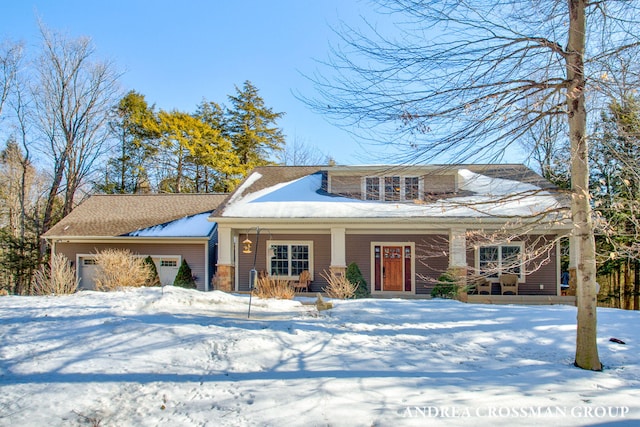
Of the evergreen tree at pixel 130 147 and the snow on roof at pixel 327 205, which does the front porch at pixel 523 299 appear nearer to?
the snow on roof at pixel 327 205

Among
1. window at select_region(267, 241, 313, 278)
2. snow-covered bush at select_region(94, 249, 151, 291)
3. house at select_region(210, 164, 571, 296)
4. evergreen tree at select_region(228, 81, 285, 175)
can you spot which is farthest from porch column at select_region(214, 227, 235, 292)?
evergreen tree at select_region(228, 81, 285, 175)

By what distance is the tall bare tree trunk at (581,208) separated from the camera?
5.43 metres

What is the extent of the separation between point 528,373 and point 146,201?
17614mm

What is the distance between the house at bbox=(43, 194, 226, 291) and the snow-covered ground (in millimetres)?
7395

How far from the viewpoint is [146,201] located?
61.4ft

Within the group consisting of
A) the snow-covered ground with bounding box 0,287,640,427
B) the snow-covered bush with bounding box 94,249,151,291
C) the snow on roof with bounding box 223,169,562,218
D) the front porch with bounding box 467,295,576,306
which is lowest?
the front porch with bounding box 467,295,576,306

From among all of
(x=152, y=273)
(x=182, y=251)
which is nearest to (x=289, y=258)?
(x=182, y=251)

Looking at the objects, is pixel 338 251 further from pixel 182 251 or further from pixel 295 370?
pixel 295 370

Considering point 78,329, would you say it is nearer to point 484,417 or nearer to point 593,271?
point 484,417

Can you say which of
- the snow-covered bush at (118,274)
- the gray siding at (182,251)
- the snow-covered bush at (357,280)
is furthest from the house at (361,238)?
the snow-covered bush at (118,274)

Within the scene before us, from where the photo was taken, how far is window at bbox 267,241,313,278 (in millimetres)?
14765

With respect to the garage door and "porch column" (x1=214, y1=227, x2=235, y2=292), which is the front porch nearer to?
"porch column" (x1=214, y1=227, x2=235, y2=292)

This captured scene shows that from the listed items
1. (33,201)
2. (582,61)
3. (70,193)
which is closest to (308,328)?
(582,61)

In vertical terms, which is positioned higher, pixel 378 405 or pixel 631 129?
pixel 631 129
